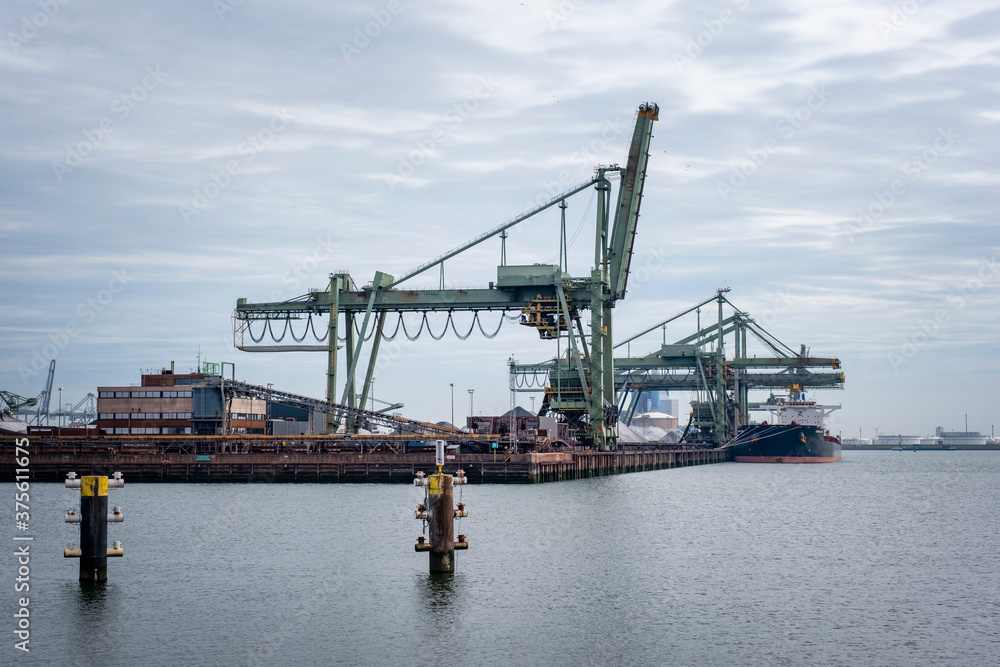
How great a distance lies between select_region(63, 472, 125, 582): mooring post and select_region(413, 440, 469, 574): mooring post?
7507mm

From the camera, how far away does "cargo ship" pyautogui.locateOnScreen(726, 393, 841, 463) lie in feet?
465

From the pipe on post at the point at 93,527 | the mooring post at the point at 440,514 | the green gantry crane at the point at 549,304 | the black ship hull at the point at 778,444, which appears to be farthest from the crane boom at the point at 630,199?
the black ship hull at the point at 778,444

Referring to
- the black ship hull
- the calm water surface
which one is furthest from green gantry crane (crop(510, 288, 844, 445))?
the calm water surface

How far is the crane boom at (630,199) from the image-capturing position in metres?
82.8

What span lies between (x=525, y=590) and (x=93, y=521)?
1122cm

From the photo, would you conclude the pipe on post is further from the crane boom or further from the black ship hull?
the black ship hull

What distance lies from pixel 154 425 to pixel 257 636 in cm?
6097

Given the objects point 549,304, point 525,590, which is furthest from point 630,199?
point 525,590

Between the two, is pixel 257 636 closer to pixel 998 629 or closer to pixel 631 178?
pixel 998 629

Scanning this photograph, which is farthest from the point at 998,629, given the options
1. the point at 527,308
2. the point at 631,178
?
the point at 631,178

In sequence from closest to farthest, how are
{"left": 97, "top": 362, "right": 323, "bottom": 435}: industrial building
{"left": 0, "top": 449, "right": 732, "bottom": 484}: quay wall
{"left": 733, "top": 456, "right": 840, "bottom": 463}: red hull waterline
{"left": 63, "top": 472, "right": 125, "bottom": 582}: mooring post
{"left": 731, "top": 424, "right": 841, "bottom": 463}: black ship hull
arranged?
{"left": 63, "top": 472, "right": 125, "bottom": 582}: mooring post → {"left": 0, "top": 449, "right": 732, "bottom": 484}: quay wall → {"left": 97, "top": 362, "right": 323, "bottom": 435}: industrial building → {"left": 731, "top": 424, "right": 841, "bottom": 463}: black ship hull → {"left": 733, "top": 456, "right": 840, "bottom": 463}: red hull waterline

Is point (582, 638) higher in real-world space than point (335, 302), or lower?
lower

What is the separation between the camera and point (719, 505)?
5859 cm

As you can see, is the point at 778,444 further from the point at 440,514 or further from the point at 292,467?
the point at 440,514
